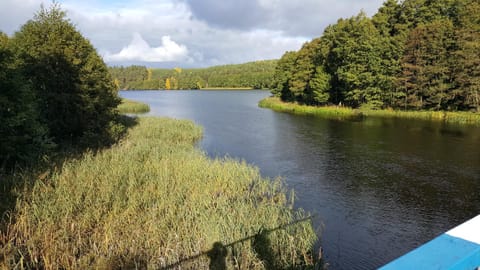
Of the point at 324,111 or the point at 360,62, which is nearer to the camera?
the point at 360,62

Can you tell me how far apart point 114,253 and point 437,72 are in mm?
36342

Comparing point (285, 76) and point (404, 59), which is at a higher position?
point (404, 59)

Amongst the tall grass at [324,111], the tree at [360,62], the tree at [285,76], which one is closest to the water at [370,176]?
the tall grass at [324,111]

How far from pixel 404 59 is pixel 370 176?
27.5 metres

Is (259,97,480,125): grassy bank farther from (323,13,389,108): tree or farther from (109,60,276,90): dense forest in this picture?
(109,60,276,90): dense forest

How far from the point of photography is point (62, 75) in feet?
51.2

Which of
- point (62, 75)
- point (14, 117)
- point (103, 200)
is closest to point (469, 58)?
point (62, 75)

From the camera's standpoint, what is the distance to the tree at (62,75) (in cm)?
1507

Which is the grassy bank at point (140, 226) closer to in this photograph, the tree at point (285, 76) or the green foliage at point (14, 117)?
the green foliage at point (14, 117)

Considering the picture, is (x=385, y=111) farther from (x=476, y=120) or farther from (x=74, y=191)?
(x=74, y=191)

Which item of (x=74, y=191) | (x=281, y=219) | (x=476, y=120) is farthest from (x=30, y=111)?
(x=476, y=120)

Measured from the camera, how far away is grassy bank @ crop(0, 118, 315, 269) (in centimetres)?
605

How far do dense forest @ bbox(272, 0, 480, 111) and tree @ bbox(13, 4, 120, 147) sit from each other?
97.0 feet

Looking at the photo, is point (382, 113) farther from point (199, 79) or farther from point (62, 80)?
point (199, 79)
